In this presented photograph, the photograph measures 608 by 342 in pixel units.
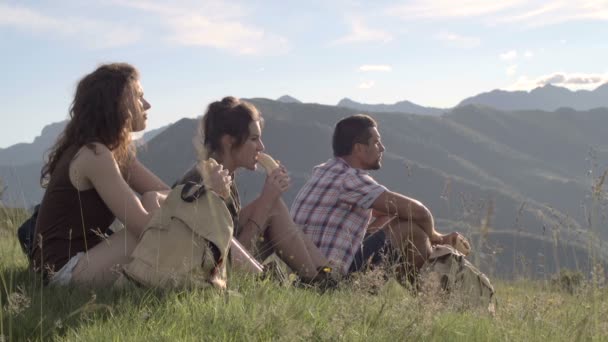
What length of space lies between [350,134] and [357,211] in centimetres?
69

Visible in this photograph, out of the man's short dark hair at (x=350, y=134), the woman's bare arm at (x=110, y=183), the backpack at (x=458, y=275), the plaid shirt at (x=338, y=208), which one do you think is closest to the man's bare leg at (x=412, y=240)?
the backpack at (x=458, y=275)

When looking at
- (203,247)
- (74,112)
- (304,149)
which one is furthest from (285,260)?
(304,149)

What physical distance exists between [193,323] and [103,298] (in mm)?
724

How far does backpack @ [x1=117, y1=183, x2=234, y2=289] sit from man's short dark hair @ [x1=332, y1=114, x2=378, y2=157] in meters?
2.38

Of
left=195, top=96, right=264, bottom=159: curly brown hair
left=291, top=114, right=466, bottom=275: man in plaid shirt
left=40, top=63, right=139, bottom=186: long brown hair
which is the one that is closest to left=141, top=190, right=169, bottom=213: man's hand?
left=40, top=63, right=139, bottom=186: long brown hair

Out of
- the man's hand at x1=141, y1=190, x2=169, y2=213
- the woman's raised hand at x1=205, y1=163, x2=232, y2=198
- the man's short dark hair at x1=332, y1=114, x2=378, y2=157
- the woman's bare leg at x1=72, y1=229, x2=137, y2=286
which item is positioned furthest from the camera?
the man's short dark hair at x1=332, y1=114, x2=378, y2=157

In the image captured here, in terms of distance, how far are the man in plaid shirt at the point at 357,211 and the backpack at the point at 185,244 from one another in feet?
5.82

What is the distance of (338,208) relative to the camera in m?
5.84

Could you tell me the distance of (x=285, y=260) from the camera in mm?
→ 5180

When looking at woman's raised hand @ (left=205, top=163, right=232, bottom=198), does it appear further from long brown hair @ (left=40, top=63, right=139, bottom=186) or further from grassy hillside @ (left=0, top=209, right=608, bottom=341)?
long brown hair @ (left=40, top=63, right=139, bottom=186)

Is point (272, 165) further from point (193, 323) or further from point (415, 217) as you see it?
point (193, 323)

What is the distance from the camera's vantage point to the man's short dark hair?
19.6ft

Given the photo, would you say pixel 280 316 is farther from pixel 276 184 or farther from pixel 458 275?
pixel 458 275

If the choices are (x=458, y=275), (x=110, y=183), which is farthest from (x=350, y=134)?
(x=110, y=183)
